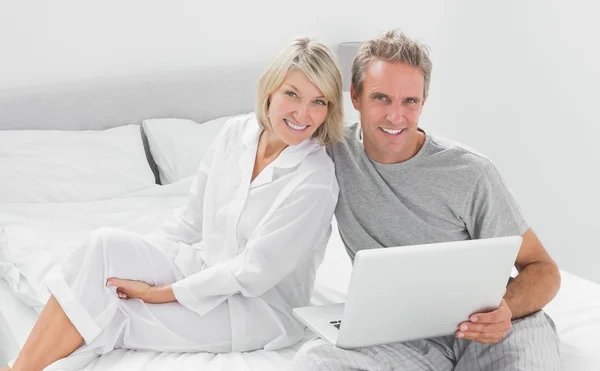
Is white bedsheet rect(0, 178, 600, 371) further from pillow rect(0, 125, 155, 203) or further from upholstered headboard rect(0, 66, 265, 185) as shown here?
upholstered headboard rect(0, 66, 265, 185)

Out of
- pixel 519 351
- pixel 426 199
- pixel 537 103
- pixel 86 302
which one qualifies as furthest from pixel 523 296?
pixel 537 103

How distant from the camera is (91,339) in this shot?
1733 millimetres

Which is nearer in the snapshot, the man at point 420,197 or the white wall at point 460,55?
the man at point 420,197

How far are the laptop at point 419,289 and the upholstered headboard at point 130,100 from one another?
170cm

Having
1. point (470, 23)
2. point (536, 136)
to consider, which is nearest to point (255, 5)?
point (470, 23)

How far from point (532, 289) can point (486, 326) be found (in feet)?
0.78

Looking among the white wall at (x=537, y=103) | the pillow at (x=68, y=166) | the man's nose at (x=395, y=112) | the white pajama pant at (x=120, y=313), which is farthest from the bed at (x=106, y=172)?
the white wall at (x=537, y=103)

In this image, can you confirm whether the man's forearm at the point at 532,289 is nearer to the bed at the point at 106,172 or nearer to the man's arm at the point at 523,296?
the man's arm at the point at 523,296

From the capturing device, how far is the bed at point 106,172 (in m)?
2.10

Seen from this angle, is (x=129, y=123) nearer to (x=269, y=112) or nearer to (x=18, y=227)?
(x=18, y=227)

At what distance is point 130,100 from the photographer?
121 inches

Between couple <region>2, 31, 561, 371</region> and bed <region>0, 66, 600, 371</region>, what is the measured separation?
16 centimetres

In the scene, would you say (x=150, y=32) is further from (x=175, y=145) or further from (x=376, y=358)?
(x=376, y=358)

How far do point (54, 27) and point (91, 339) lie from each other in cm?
155
